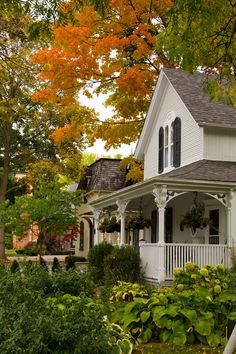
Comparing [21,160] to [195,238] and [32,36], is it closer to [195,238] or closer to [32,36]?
[195,238]

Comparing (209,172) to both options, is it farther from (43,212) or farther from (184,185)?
(43,212)

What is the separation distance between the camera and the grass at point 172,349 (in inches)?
295

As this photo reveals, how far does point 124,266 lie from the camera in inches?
653

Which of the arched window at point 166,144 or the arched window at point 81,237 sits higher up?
the arched window at point 166,144

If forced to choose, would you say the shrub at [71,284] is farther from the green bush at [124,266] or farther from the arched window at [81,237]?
the arched window at [81,237]

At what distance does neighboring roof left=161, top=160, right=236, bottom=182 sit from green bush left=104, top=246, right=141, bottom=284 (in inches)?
113

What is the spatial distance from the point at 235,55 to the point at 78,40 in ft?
48.5

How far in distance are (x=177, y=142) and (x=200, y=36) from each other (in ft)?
38.3

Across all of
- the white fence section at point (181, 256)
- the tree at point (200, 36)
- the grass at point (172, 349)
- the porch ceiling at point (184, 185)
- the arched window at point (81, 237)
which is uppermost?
Answer: the tree at point (200, 36)

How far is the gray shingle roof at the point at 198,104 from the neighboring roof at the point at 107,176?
42.4 feet

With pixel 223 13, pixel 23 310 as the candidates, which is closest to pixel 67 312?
pixel 23 310

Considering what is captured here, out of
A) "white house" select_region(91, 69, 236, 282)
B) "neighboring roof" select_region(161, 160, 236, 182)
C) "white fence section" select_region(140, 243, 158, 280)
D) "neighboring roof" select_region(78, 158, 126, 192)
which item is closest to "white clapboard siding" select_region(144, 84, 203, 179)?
"white house" select_region(91, 69, 236, 282)

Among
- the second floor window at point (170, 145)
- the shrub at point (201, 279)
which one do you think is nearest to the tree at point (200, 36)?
the shrub at point (201, 279)

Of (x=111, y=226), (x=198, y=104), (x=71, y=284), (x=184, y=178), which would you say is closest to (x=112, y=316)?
(x=71, y=284)
